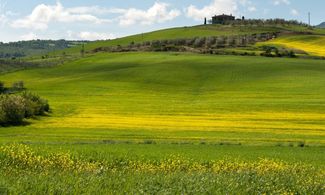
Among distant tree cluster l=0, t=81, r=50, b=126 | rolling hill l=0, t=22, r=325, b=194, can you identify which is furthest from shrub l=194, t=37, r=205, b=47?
distant tree cluster l=0, t=81, r=50, b=126

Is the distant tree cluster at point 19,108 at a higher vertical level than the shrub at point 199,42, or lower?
lower

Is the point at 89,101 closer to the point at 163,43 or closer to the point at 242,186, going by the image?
the point at 242,186

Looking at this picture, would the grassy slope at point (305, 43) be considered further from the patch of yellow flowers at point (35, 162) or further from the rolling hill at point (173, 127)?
the patch of yellow flowers at point (35, 162)

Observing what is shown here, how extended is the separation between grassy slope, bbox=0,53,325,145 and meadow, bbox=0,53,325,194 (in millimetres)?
150

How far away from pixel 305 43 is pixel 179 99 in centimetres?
7710

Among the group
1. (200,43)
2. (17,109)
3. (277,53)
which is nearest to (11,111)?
(17,109)

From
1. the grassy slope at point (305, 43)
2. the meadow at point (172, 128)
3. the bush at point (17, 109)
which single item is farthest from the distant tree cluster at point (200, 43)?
the bush at point (17, 109)

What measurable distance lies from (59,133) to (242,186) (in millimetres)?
29512

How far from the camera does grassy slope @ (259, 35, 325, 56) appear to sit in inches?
5202

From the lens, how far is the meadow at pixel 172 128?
48.3ft

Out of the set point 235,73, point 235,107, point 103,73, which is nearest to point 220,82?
point 235,73

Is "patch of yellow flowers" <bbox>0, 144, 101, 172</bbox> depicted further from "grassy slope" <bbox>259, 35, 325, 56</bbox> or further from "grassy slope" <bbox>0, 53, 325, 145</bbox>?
"grassy slope" <bbox>259, 35, 325, 56</bbox>

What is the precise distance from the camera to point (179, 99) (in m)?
76.4

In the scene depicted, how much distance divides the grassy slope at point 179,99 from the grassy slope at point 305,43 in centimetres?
2237
